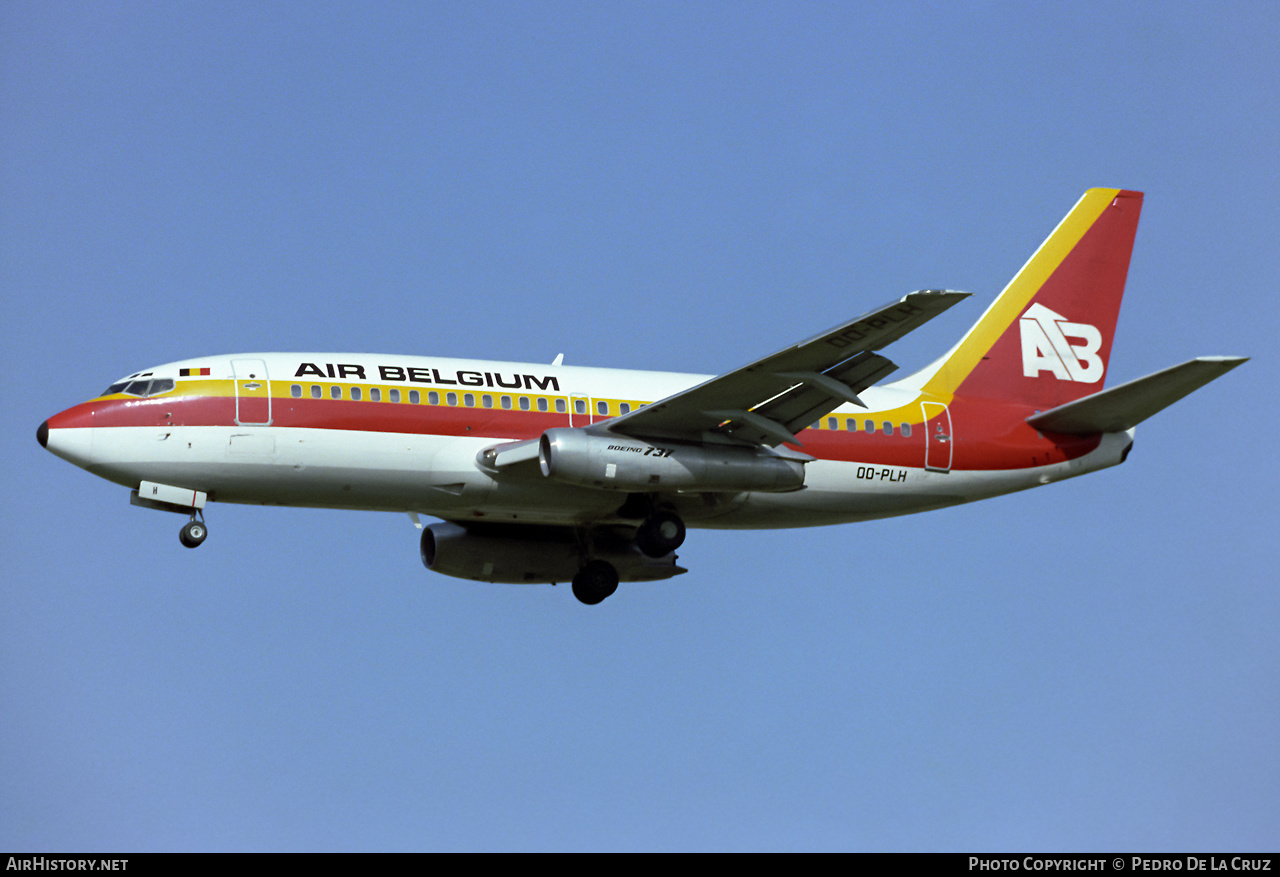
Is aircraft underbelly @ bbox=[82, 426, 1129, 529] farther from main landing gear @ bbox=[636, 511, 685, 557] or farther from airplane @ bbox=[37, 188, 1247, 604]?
main landing gear @ bbox=[636, 511, 685, 557]

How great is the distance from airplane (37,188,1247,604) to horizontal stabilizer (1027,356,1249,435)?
0.07 metres

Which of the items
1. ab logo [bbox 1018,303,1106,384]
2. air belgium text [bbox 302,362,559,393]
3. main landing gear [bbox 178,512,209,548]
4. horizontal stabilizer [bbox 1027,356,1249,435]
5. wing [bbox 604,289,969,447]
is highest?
ab logo [bbox 1018,303,1106,384]

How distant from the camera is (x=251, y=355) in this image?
3553 cm

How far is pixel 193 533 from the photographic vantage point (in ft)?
114

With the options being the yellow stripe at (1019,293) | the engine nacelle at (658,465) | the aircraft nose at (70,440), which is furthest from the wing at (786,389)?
the aircraft nose at (70,440)

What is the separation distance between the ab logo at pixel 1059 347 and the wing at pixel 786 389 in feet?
27.0

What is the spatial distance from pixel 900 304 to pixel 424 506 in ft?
38.0

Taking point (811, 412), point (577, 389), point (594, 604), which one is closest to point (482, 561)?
point (594, 604)

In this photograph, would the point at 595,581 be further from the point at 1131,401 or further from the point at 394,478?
the point at 1131,401

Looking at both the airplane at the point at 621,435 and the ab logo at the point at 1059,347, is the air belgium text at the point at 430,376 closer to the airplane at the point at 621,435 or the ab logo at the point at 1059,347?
the airplane at the point at 621,435

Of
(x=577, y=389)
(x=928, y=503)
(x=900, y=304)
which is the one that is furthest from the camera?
(x=928, y=503)

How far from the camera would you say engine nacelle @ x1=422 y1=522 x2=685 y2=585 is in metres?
40.5

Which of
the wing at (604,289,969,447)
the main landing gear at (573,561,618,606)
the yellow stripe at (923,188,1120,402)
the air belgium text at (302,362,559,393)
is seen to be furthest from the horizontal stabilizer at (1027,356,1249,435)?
the air belgium text at (302,362,559,393)
